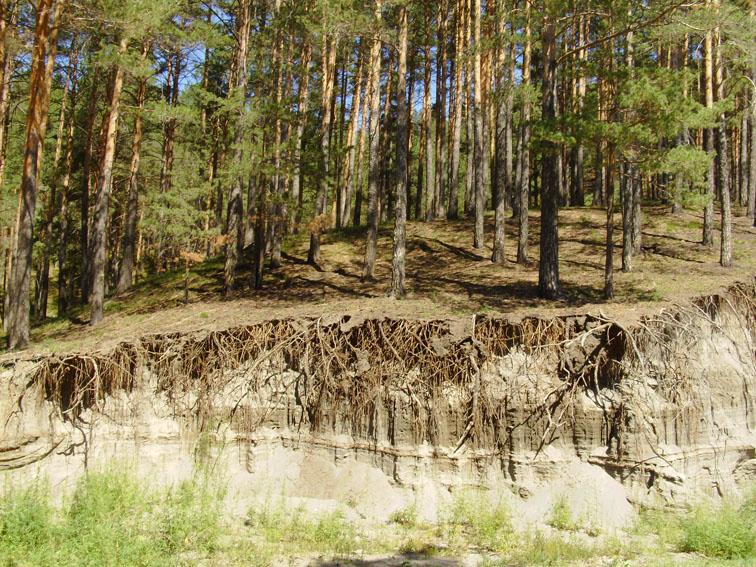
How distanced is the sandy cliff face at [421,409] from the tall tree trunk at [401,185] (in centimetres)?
321

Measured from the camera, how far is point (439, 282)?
15.4m

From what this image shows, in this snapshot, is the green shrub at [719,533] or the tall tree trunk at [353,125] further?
the tall tree trunk at [353,125]

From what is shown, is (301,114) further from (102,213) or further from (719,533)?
(719,533)

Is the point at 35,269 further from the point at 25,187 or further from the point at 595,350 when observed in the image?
the point at 595,350

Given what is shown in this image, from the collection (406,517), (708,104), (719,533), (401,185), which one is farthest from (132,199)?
(708,104)

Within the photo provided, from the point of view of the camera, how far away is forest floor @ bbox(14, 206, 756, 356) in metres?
12.0

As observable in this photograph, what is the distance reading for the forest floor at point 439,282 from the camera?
1197cm

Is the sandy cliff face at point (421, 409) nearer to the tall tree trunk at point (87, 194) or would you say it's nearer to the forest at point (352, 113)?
the forest at point (352, 113)

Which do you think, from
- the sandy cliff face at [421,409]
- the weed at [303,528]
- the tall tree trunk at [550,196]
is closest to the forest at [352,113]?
the tall tree trunk at [550,196]

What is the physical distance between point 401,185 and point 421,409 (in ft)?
20.3

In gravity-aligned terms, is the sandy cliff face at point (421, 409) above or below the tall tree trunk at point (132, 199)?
below

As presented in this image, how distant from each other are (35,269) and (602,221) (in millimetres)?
30238

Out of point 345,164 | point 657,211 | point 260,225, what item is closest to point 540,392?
point 260,225

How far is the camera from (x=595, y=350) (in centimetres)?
969
